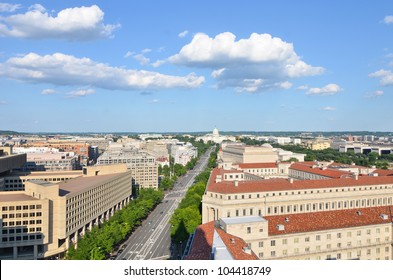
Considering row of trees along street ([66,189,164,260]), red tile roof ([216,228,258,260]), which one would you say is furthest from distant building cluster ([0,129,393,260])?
row of trees along street ([66,189,164,260])

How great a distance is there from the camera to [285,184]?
74.3 meters

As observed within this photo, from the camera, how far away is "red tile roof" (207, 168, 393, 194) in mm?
69312

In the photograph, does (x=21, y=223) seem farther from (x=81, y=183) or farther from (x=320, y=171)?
(x=320, y=171)

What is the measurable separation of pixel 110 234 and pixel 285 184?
35.5m

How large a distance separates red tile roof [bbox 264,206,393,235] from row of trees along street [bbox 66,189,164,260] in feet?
92.5

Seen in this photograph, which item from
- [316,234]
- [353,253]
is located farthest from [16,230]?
[353,253]

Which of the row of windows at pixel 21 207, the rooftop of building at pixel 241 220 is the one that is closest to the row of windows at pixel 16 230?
the row of windows at pixel 21 207

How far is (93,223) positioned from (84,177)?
16.0m

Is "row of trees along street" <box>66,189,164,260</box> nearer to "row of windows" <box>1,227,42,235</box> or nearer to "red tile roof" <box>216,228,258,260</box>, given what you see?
"row of windows" <box>1,227,42,235</box>

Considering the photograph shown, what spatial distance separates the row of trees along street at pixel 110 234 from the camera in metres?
60.4

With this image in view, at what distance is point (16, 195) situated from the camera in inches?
2849
